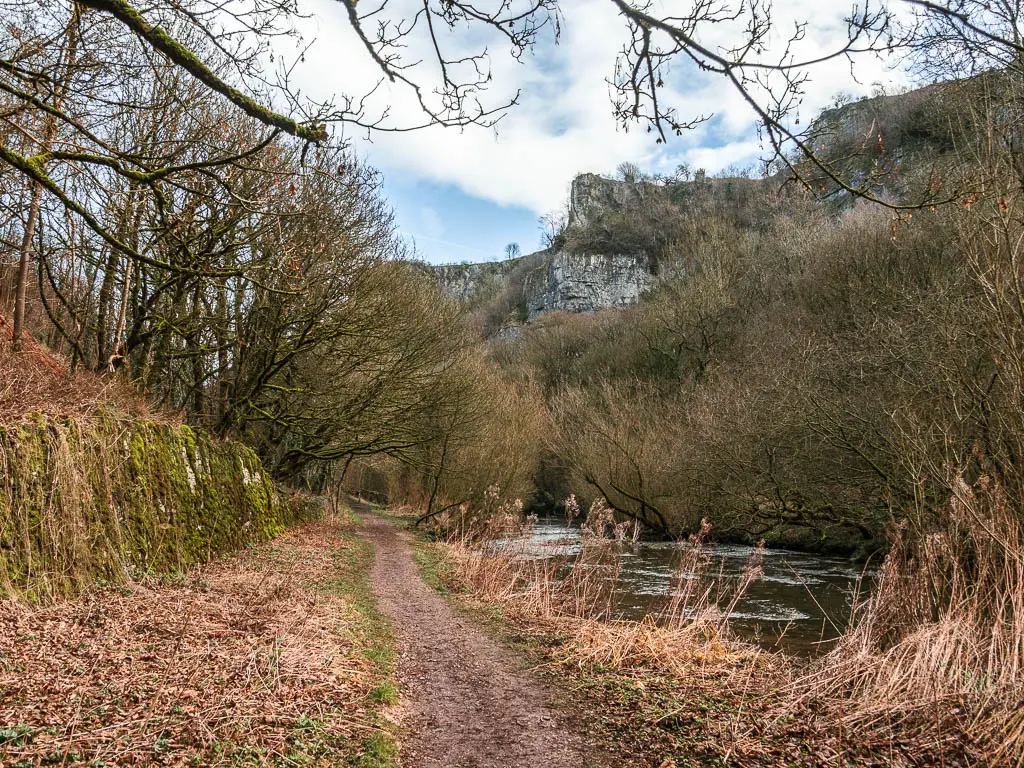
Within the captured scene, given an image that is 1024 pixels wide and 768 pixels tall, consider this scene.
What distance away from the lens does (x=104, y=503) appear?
23.5 feet

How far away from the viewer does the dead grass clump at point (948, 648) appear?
148 inches

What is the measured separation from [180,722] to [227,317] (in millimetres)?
10635

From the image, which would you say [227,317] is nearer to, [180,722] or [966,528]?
[180,722]

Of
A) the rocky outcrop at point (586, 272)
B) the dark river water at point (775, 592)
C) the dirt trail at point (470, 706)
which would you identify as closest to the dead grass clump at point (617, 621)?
the dark river water at point (775, 592)

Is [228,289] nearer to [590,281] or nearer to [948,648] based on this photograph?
[948,648]

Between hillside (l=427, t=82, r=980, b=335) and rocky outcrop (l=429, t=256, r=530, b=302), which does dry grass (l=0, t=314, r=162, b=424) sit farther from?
rocky outcrop (l=429, t=256, r=530, b=302)

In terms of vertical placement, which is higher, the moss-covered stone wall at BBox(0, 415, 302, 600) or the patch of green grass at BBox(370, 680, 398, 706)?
the moss-covered stone wall at BBox(0, 415, 302, 600)

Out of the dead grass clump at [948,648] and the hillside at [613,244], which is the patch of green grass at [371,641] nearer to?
the dead grass clump at [948,648]

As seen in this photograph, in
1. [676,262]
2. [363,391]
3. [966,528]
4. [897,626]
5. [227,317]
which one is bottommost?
[897,626]

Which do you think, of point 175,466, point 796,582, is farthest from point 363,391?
point 796,582

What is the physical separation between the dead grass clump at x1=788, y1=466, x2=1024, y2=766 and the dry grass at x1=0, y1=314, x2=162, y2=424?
7302 millimetres

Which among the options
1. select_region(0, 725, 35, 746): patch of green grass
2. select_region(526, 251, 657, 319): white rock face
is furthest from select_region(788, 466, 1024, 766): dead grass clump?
select_region(526, 251, 657, 319): white rock face

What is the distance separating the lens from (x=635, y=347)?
3131cm

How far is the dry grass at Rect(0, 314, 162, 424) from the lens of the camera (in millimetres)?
6715
